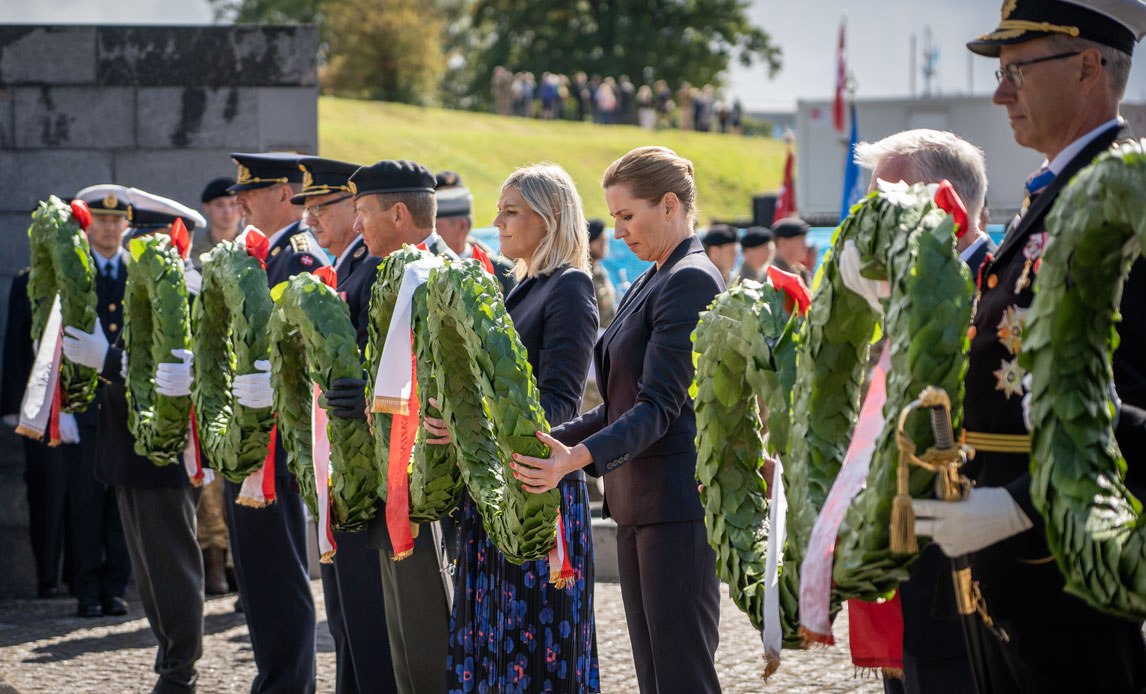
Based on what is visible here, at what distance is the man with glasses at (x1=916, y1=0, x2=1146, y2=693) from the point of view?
8.90 feet

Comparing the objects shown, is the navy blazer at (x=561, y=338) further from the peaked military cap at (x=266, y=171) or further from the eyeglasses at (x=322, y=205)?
the peaked military cap at (x=266, y=171)

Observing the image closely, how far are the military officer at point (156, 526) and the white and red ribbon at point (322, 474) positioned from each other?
1062 mm

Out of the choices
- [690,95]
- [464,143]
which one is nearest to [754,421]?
[464,143]

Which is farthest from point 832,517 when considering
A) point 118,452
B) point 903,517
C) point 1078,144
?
point 118,452

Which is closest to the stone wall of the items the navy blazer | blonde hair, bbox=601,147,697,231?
the navy blazer

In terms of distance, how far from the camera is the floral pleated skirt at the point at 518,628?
414cm

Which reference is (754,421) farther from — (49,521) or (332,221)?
(49,521)

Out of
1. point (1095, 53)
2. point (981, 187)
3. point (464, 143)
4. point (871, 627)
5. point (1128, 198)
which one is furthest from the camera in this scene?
point (464, 143)

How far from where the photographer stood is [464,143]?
37.6 meters

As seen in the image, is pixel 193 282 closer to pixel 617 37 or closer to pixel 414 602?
pixel 414 602

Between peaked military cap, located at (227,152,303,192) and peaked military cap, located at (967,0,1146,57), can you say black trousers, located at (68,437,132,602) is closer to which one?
peaked military cap, located at (227,152,303,192)

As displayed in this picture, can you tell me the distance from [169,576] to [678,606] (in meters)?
2.59

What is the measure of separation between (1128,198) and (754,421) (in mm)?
1240

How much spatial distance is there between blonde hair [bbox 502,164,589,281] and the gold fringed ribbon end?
2061 millimetres
